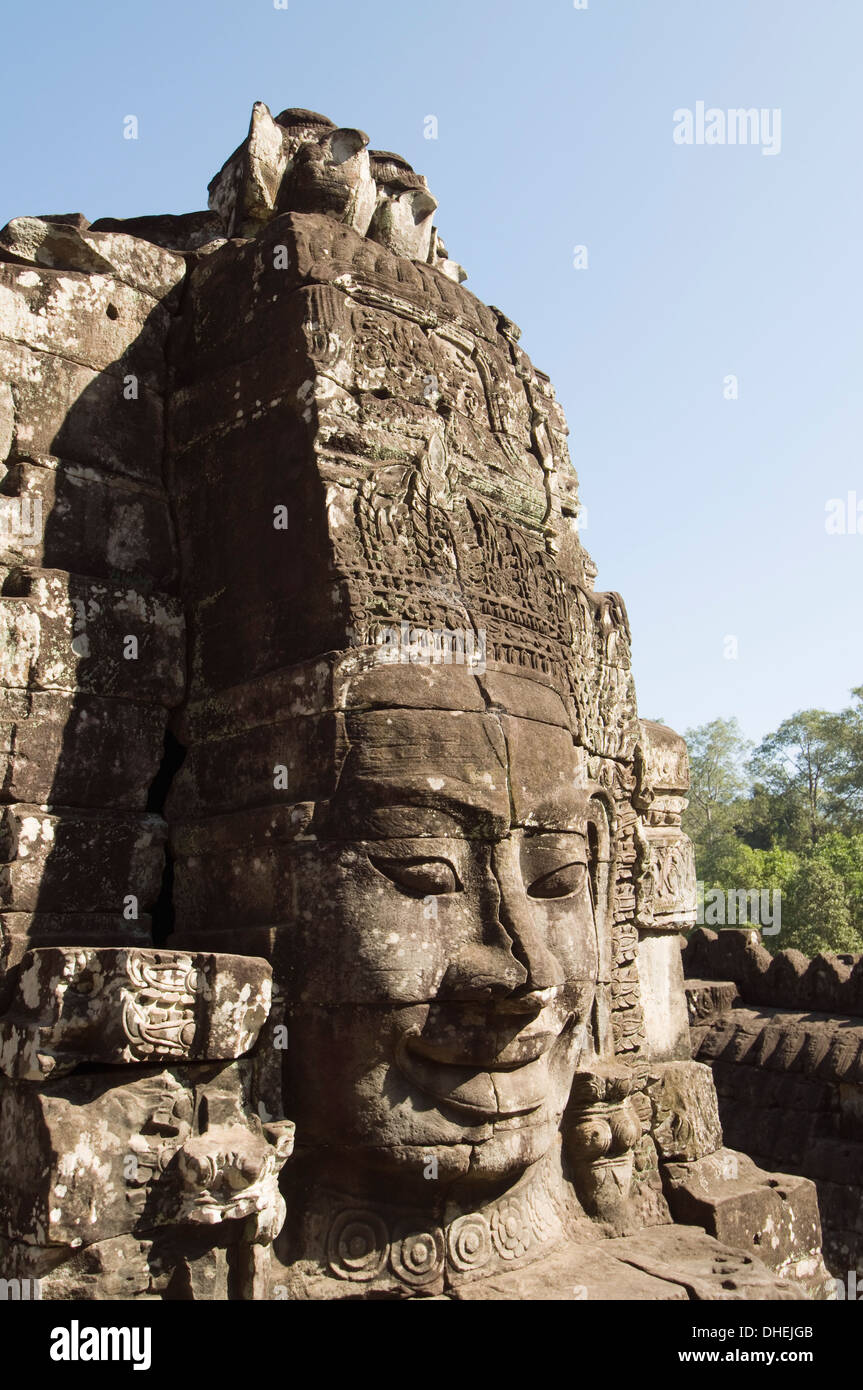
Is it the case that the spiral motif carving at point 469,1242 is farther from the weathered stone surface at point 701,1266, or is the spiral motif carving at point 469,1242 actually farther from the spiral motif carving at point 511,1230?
the weathered stone surface at point 701,1266

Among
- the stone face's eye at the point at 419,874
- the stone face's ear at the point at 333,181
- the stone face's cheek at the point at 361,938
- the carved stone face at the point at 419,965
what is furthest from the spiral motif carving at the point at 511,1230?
the stone face's ear at the point at 333,181

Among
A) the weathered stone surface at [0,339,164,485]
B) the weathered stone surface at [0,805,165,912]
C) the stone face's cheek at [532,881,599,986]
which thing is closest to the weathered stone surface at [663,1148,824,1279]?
the stone face's cheek at [532,881,599,986]

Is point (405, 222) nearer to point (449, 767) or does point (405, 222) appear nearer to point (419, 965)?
point (449, 767)

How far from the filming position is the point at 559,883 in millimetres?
4250

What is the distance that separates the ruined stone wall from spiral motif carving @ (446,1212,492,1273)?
429cm

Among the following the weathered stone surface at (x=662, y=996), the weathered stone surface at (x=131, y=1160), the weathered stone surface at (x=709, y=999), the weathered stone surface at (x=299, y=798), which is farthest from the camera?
the weathered stone surface at (x=709, y=999)

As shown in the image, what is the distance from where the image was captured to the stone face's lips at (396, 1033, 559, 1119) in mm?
3752

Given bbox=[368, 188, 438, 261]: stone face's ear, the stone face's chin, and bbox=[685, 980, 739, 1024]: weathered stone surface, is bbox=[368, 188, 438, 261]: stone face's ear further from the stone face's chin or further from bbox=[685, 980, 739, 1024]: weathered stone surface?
bbox=[685, 980, 739, 1024]: weathered stone surface

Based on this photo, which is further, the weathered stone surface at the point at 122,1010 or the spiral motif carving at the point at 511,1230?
the spiral motif carving at the point at 511,1230

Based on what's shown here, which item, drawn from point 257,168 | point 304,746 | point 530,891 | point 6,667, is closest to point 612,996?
point 530,891

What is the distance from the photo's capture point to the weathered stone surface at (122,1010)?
3.27 metres

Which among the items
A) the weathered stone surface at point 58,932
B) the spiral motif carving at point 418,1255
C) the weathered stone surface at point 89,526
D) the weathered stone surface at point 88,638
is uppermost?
the weathered stone surface at point 89,526

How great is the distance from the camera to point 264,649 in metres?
4.23

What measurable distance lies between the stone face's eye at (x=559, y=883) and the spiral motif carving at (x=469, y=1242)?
3.63 feet
